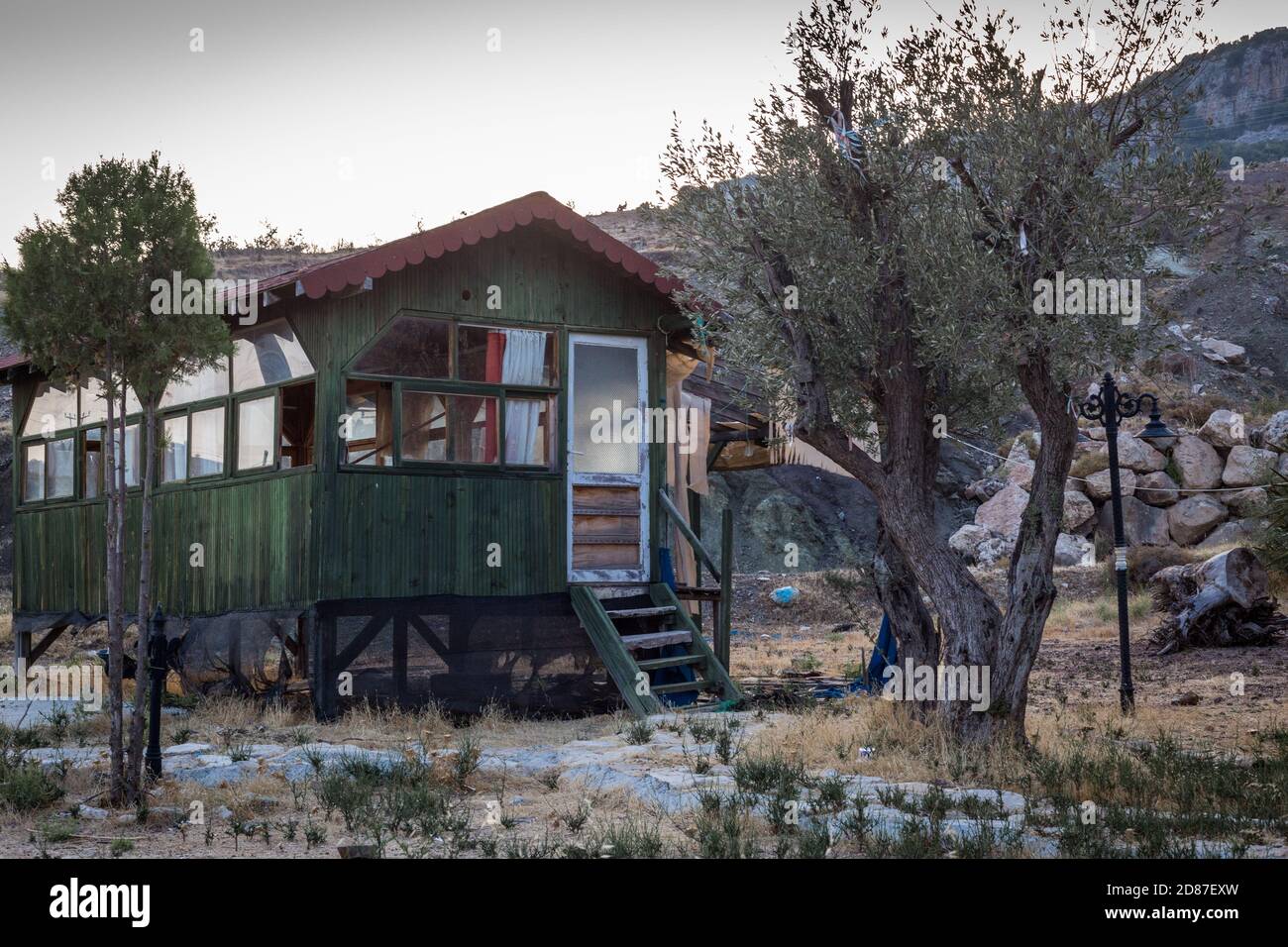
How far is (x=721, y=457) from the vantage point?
1986 centimetres

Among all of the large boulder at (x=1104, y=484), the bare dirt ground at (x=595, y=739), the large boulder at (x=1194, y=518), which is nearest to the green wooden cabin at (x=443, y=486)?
the bare dirt ground at (x=595, y=739)

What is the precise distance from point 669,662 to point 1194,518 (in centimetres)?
2365

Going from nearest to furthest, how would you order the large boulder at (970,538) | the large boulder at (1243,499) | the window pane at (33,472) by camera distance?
the window pane at (33,472)
the large boulder at (1243,499)
the large boulder at (970,538)

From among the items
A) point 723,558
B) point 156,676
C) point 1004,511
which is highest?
point 1004,511

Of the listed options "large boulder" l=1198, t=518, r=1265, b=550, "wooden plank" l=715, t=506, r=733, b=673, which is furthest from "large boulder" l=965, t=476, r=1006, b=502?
"wooden plank" l=715, t=506, r=733, b=673

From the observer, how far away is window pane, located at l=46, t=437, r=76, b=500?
18.0m

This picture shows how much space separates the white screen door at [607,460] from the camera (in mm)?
15000

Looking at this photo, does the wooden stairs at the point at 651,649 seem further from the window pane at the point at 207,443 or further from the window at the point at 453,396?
the window pane at the point at 207,443

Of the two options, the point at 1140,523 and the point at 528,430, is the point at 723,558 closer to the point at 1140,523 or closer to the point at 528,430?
the point at 528,430

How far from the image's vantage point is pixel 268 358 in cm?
1447

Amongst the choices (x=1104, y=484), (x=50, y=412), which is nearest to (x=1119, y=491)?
(x=50, y=412)

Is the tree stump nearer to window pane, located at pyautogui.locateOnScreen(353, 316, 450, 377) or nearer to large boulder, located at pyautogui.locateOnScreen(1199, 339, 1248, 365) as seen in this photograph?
window pane, located at pyautogui.locateOnScreen(353, 316, 450, 377)

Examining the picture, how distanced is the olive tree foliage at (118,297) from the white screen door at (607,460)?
19.7 ft

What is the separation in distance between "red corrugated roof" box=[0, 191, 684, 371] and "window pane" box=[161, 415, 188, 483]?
2725 mm
